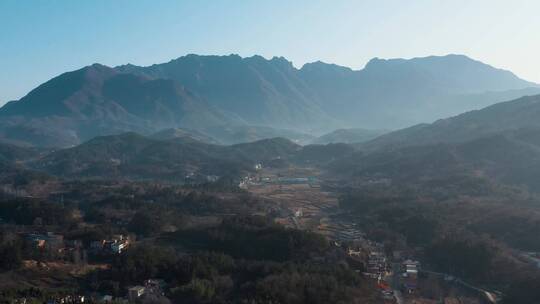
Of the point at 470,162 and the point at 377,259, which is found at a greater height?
the point at 470,162

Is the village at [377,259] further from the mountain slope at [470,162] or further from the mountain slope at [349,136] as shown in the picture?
the mountain slope at [349,136]

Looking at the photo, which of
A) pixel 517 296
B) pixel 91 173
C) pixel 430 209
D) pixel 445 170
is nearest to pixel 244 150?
pixel 91 173

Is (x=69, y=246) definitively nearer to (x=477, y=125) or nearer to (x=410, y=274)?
(x=410, y=274)

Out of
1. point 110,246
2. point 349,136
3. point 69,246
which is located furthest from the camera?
point 349,136

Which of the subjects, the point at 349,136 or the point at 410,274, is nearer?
the point at 410,274

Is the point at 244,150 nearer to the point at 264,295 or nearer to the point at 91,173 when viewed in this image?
the point at 91,173

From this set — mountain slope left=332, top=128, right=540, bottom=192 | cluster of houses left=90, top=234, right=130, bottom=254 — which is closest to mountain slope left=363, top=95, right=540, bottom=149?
mountain slope left=332, top=128, right=540, bottom=192

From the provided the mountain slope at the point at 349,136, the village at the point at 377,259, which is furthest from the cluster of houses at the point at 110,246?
the mountain slope at the point at 349,136

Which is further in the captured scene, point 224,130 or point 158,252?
point 224,130

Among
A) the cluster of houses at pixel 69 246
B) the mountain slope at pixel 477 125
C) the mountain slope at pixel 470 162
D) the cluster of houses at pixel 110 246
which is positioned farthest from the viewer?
the mountain slope at pixel 477 125

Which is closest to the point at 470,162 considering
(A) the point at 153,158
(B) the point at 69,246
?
(A) the point at 153,158

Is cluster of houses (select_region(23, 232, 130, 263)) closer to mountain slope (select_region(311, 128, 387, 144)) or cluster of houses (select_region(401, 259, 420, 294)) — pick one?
cluster of houses (select_region(401, 259, 420, 294))
